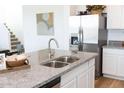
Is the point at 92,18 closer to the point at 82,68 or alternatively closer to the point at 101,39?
the point at 101,39

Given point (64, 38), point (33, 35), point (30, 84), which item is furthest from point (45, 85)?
point (33, 35)

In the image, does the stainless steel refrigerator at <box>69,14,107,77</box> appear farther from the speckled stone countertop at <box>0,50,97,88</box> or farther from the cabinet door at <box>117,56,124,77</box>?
the speckled stone countertop at <box>0,50,97,88</box>

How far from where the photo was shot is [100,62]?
14.6 feet

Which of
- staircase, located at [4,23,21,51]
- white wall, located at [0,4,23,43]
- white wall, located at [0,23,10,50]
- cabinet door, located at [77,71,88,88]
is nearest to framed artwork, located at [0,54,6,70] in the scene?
cabinet door, located at [77,71,88,88]

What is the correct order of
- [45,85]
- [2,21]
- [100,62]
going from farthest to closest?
[2,21] → [100,62] → [45,85]

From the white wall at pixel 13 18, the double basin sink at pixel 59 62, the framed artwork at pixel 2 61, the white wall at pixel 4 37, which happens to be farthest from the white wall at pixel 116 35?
the white wall at pixel 13 18

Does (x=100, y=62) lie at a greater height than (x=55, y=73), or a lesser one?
lesser

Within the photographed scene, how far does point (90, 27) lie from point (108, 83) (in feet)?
4.73

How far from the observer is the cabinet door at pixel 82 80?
2397 mm

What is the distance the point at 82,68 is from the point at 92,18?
6.60 ft

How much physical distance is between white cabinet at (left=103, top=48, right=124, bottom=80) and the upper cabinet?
0.66 metres

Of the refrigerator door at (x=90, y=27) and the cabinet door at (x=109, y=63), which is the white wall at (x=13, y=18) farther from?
the cabinet door at (x=109, y=63)

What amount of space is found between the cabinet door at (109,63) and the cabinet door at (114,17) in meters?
0.78

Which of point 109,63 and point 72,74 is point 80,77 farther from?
point 109,63
